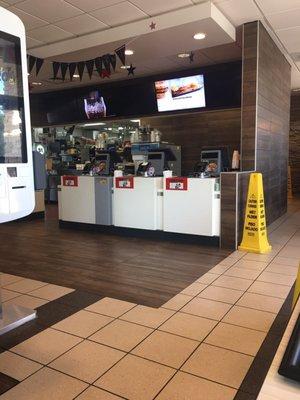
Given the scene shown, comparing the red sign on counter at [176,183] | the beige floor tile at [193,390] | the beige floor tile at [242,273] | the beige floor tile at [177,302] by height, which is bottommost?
the beige floor tile at [193,390]

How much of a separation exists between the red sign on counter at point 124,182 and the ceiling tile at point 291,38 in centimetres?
350

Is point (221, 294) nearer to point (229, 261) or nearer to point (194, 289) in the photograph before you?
point (194, 289)

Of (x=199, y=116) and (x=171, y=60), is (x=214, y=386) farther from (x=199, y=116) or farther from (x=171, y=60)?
(x=199, y=116)

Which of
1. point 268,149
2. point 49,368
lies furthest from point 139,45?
point 49,368

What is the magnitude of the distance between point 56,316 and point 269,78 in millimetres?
5212

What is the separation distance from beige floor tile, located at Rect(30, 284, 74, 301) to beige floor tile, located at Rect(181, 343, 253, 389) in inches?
61.1

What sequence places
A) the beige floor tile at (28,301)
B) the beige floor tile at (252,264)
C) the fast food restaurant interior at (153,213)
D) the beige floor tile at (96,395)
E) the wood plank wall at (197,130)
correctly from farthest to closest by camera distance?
the wood plank wall at (197,130) → the beige floor tile at (252,264) → the beige floor tile at (28,301) → the fast food restaurant interior at (153,213) → the beige floor tile at (96,395)

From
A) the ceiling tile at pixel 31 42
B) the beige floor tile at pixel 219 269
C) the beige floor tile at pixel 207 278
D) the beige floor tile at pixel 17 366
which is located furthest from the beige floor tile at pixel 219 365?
the ceiling tile at pixel 31 42

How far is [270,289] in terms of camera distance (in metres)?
3.34

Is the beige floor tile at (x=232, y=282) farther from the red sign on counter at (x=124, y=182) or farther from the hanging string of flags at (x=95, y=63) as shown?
the hanging string of flags at (x=95, y=63)

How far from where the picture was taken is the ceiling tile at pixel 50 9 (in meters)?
4.55

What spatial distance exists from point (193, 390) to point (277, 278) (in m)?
2.11

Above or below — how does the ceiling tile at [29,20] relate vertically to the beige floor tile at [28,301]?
above

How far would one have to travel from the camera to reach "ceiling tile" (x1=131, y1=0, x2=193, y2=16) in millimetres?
4512
